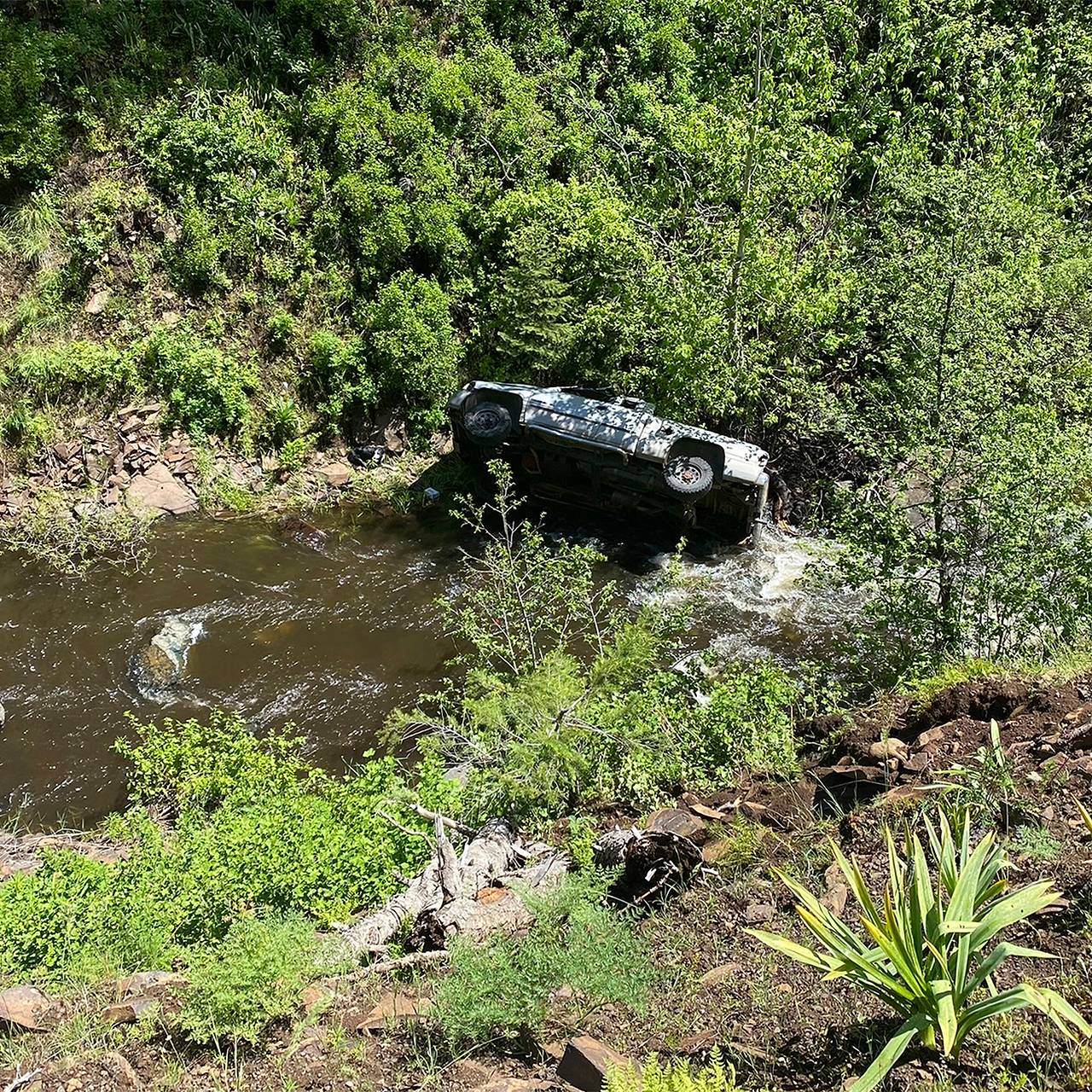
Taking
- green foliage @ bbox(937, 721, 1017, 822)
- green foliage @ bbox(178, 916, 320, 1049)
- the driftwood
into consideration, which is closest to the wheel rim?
the driftwood

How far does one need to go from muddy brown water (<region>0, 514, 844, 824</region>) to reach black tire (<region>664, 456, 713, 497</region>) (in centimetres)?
100

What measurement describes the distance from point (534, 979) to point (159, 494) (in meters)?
9.29

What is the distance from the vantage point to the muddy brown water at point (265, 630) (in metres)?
8.36

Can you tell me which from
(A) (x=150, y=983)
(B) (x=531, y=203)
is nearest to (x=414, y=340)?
(B) (x=531, y=203)

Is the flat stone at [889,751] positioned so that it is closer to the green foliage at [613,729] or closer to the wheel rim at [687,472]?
the green foliage at [613,729]

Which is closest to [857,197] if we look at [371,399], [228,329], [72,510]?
[371,399]

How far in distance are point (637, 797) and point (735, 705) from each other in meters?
1.00

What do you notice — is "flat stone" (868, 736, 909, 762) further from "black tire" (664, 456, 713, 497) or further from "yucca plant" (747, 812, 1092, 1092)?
"black tire" (664, 456, 713, 497)

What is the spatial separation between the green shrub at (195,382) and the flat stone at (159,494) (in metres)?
0.72

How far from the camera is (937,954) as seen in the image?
2959 mm

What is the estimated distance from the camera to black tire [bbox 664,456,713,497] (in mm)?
9844

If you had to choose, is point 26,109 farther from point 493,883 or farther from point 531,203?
point 493,883

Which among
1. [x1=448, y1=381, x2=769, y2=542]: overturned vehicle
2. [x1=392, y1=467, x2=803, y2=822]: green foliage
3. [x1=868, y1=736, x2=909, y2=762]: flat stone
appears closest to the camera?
[x1=868, y1=736, x2=909, y2=762]: flat stone

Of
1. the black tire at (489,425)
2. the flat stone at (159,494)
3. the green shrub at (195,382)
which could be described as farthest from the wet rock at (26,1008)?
the green shrub at (195,382)
